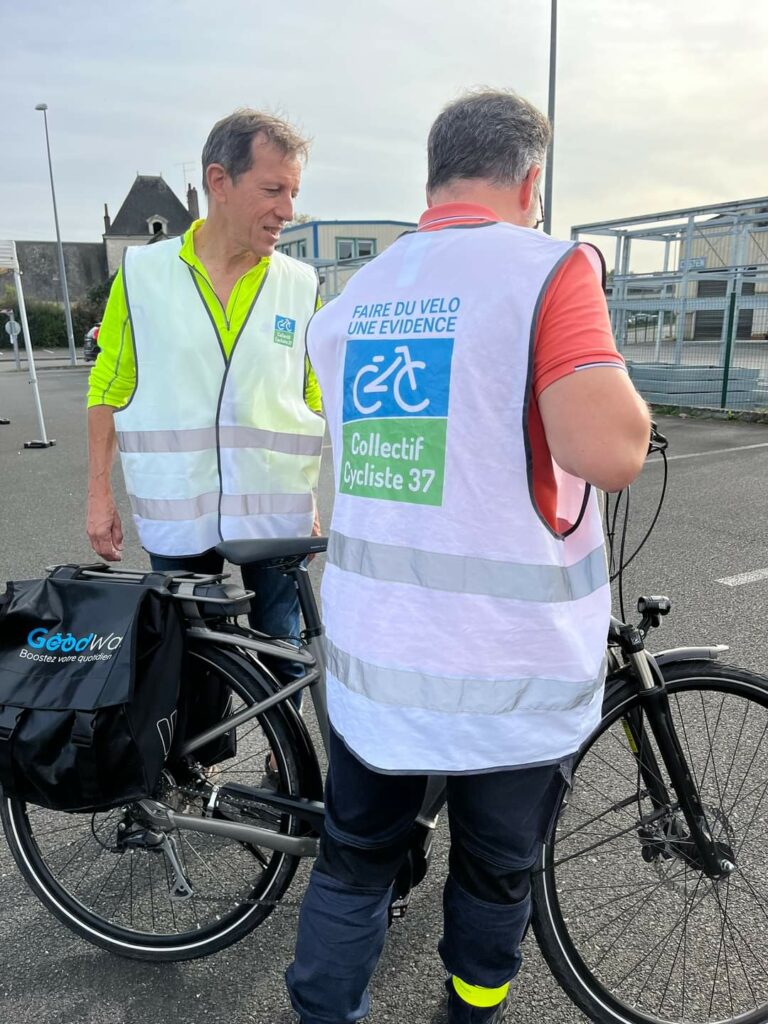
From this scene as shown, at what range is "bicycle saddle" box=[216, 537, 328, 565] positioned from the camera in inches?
74.7

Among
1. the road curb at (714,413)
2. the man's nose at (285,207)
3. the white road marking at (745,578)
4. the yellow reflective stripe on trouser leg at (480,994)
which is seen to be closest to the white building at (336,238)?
the road curb at (714,413)

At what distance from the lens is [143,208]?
61125 mm

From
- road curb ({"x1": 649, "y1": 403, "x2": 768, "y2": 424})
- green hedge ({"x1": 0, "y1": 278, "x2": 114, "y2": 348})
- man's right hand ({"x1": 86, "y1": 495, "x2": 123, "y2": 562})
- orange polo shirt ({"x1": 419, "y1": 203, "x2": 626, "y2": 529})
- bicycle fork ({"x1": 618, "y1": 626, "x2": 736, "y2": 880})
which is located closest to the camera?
orange polo shirt ({"x1": 419, "y1": 203, "x2": 626, "y2": 529})

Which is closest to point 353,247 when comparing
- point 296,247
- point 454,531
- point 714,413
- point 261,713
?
point 296,247

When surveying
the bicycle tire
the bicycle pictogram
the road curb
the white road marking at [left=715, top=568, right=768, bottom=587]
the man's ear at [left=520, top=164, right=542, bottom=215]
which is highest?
the man's ear at [left=520, top=164, right=542, bottom=215]

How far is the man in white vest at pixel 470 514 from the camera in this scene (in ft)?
3.79

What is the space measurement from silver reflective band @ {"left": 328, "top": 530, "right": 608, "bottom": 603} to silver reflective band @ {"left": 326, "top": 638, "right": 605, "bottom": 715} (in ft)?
0.50

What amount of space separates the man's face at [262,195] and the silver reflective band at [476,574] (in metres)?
1.22

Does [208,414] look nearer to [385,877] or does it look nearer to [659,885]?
[385,877]

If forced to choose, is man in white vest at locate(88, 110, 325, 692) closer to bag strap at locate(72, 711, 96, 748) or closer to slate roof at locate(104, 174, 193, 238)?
bag strap at locate(72, 711, 96, 748)

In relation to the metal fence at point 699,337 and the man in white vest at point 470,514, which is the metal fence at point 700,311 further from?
the man in white vest at point 470,514

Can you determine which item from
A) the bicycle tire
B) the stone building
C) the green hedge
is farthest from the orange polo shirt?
the stone building

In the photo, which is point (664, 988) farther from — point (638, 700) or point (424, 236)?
point (424, 236)

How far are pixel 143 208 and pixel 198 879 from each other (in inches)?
2622
